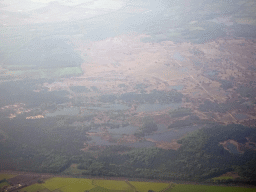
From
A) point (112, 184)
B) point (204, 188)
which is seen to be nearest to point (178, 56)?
point (204, 188)

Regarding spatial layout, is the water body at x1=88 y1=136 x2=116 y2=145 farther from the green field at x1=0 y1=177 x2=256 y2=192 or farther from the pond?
the pond

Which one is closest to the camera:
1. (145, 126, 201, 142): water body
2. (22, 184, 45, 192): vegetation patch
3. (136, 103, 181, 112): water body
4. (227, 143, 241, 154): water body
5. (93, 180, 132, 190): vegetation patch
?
(22, 184, 45, 192): vegetation patch

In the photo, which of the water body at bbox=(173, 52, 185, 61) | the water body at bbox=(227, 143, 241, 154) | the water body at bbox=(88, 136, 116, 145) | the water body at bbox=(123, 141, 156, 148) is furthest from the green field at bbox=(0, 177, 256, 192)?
the water body at bbox=(173, 52, 185, 61)

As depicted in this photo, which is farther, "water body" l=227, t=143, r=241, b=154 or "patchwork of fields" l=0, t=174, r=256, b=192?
"water body" l=227, t=143, r=241, b=154

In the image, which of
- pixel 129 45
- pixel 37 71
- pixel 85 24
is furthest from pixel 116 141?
pixel 85 24

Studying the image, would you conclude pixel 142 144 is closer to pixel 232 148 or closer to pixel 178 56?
pixel 232 148
